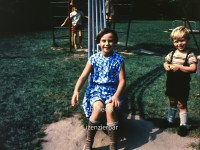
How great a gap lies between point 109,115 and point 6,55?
5892mm

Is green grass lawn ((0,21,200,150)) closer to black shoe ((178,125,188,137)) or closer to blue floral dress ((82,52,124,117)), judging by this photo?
black shoe ((178,125,188,137))

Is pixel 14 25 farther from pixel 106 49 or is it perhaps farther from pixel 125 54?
pixel 106 49

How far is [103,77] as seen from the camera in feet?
11.1

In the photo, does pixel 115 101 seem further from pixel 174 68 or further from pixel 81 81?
pixel 174 68

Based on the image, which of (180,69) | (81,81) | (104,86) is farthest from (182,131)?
(81,81)

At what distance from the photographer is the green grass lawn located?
371 cm

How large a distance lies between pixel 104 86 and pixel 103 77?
110 mm

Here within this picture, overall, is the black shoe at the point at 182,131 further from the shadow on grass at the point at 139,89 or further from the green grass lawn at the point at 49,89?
the shadow on grass at the point at 139,89

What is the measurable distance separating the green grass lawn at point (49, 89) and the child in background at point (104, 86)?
73 cm

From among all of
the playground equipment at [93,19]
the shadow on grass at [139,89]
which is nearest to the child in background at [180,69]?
the shadow on grass at [139,89]

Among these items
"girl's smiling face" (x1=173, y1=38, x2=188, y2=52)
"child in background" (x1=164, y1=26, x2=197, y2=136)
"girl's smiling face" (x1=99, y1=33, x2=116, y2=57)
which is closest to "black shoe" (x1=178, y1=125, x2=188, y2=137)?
"child in background" (x1=164, y1=26, x2=197, y2=136)

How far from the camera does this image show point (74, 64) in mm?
7262

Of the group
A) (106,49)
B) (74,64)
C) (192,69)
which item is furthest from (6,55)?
(192,69)

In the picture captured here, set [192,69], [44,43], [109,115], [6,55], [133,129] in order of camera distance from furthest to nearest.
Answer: [44,43] < [6,55] < [133,129] < [192,69] < [109,115]
